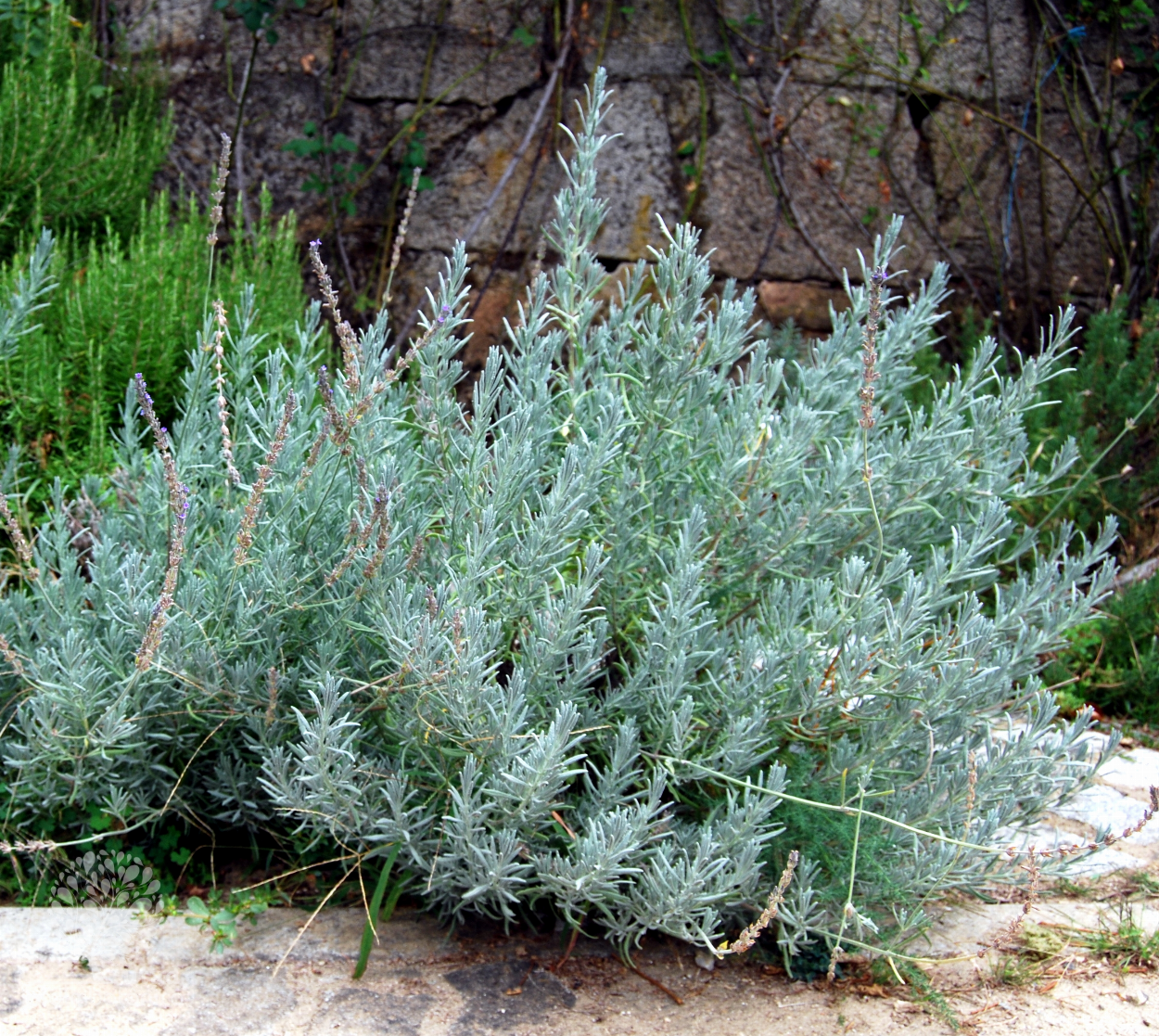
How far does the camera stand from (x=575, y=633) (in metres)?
1.72

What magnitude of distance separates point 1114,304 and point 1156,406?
623mm

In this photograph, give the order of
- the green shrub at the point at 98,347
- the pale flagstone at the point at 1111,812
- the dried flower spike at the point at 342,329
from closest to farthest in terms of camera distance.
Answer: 1. the dried flower spike at the point at 342,329
2. the pale flagstone at the point at 1111,812
3. the green shrub at the point at 98,347

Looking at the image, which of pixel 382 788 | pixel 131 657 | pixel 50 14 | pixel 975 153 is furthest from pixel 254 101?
pixel 382 788

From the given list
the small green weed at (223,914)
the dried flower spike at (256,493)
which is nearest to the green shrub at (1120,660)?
the small green weed at (223,914)

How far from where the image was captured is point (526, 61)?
16.5 ft

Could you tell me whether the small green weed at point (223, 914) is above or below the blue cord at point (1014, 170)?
below

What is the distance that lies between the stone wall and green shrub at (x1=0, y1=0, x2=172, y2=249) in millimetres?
484

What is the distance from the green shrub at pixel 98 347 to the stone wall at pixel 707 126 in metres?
1.54

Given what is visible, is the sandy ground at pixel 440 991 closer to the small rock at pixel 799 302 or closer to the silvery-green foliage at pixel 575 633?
the silvery-green foliage at pixel 575 633

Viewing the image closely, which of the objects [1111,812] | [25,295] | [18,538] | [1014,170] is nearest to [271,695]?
[18,538]

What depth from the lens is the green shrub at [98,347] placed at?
302 centimetres

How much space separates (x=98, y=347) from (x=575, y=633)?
2.12 metres

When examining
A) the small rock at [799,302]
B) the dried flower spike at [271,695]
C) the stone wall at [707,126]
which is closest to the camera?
the dried flower spike at [271,695]

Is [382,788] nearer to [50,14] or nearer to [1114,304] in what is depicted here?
[50,14]
